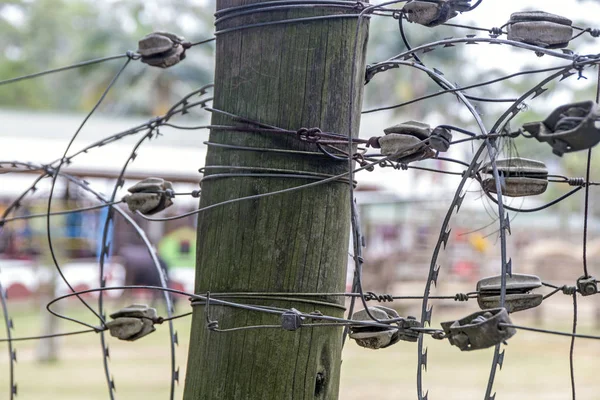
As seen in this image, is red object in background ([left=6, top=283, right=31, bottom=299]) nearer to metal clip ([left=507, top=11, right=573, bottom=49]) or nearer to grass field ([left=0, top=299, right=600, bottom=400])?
grass field ([left=0, top=299, right=600, bottom=400])

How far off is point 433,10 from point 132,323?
1.10 m

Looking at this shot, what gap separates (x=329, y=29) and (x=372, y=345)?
706mm

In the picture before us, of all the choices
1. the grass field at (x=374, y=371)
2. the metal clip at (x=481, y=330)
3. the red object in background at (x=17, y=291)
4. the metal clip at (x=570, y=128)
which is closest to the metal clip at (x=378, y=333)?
the metal clip at (x=481, y=330)

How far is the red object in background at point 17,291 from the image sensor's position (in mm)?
21281

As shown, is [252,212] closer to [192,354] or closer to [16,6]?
[192,354]

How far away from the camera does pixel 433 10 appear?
2008mm

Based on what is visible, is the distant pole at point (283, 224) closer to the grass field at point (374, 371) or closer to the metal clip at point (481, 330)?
the metal clip at point (481, 330)

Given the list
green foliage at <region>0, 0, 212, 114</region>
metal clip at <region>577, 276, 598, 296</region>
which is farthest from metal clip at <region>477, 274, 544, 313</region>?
green foliage at <region>0, 0, 212, 114</region>

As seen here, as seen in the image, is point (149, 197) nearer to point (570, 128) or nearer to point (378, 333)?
point (378, 333)

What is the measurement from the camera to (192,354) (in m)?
2.18

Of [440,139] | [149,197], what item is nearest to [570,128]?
[440,139]

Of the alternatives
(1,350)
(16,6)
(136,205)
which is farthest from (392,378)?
(16,6)

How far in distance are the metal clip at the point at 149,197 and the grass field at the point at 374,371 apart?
8.20m

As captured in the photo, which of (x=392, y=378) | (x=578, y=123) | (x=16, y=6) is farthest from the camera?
(x=16, y=6)
